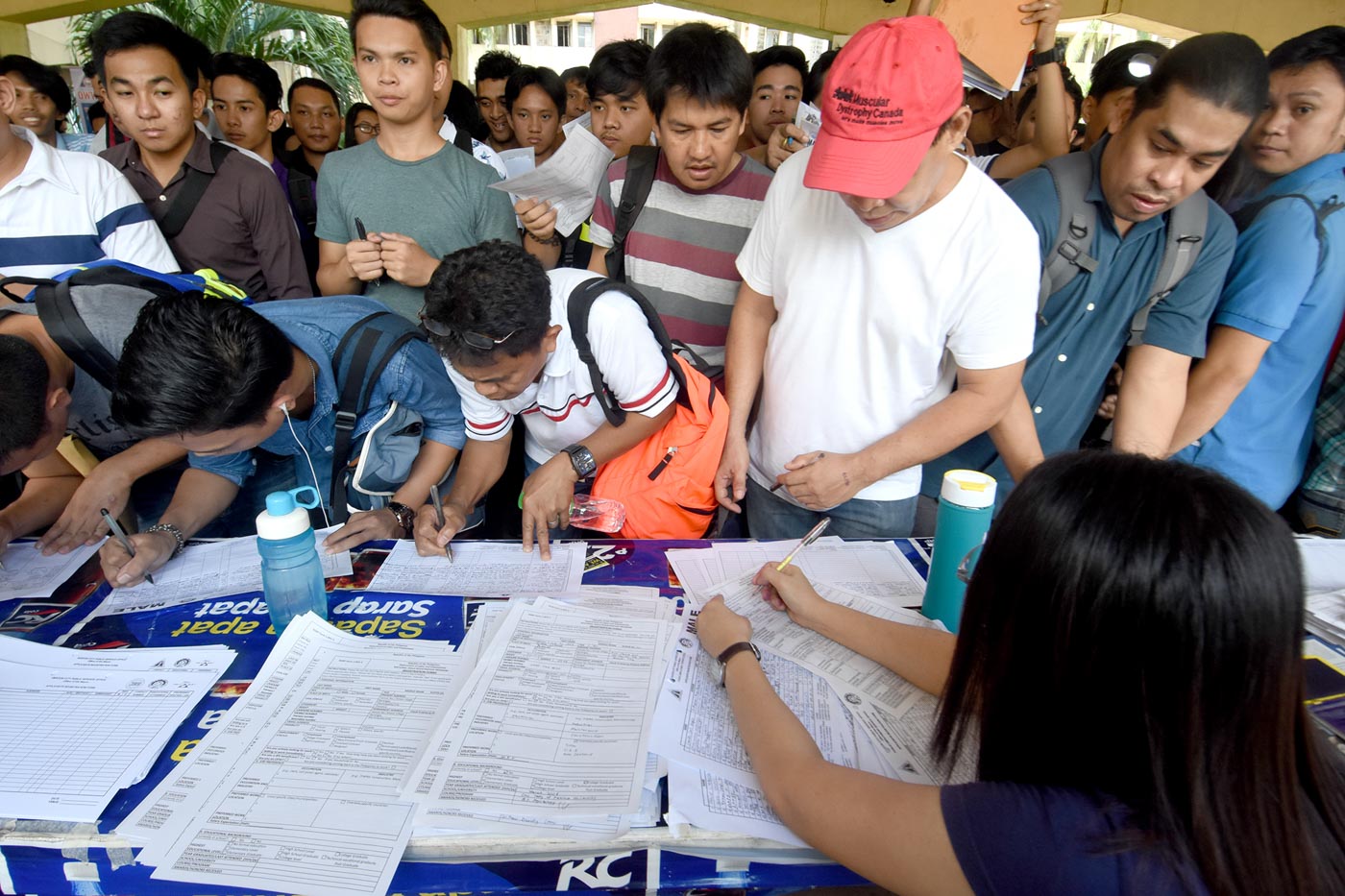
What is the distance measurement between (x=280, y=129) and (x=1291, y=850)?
530cm

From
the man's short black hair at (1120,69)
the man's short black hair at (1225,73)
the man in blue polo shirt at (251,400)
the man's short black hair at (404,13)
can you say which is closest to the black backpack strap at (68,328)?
the man in blue polo shirt at (251,400)

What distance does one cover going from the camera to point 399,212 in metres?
2.08

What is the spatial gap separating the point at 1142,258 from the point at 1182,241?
0.25 ft

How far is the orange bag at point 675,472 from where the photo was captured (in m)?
1.63

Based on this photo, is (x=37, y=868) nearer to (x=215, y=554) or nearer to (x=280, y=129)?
(x=215, y=554)

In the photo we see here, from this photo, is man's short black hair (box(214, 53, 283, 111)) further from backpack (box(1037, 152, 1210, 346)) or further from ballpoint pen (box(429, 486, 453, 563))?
backpack (box(1037, 152, 1210, 346))

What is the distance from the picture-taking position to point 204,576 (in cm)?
137

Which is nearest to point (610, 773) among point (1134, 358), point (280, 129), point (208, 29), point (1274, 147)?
point (1134, 358)

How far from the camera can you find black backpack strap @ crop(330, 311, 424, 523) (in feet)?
5.29

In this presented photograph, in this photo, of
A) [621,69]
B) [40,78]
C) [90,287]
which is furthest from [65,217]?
[40,78]

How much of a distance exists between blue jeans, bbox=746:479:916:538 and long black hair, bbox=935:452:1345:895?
881 millimetres

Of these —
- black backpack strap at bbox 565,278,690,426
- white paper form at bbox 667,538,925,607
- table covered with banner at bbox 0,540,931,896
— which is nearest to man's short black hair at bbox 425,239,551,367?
black backpack strap at bbox 565,278,690,426

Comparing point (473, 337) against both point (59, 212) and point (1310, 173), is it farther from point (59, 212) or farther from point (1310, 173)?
point (1310, 173)

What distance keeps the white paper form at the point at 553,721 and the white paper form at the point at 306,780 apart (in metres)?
0.07
